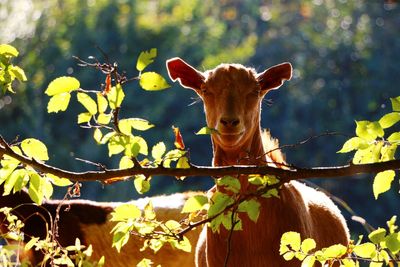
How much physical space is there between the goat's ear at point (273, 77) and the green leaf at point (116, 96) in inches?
100

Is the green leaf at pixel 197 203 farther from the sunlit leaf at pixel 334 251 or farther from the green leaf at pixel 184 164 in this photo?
the sunlit leaf at pixel 334 251

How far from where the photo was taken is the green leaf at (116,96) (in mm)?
3668

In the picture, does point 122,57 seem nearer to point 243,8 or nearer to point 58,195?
point 58,195

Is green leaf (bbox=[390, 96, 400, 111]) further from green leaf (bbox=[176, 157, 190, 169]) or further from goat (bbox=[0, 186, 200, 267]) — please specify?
goat (bbox=[0, 186, 200, 267])

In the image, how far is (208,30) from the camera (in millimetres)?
34594

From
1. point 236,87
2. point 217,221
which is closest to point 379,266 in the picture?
point 217,221

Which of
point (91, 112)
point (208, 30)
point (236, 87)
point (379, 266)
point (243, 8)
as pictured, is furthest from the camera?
point (243, 8)

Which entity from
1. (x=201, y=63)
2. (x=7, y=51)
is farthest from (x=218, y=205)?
(x=201, y=63)

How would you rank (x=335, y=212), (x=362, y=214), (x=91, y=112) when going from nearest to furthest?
(x=91, y=112) < (x=335, y=212) < (x=362, y=214)

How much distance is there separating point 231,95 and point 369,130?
2096 millimetres

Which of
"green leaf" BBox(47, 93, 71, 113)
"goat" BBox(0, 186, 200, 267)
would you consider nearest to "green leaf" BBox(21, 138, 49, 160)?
"green leaf" BBox(47, 93, 71, 113)

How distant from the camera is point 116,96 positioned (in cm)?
369

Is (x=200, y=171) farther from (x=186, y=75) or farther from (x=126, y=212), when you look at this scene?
(x=186, y=75)

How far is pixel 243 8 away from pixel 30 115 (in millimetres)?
12456
